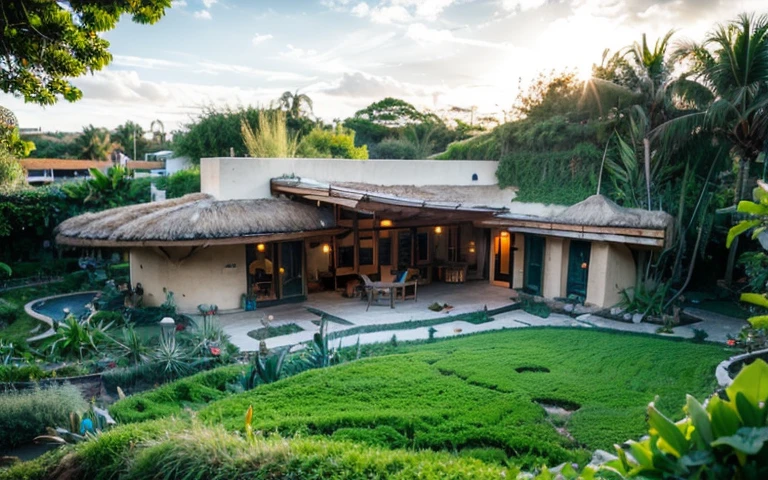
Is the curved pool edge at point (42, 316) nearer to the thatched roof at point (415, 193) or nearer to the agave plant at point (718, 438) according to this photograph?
the thatched roof at point (415, 193)

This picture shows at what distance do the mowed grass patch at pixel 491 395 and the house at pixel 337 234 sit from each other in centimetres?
377

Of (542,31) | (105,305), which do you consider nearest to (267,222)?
(105,305)

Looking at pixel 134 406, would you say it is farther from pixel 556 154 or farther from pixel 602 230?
pixel 556 154

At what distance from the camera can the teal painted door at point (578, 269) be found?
14086 millimetres

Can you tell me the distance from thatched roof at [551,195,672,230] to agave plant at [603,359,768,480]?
446 inches

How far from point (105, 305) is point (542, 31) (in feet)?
50.8

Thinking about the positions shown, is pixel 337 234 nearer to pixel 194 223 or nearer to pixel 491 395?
pixel 194 223

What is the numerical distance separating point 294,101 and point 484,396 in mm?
23597

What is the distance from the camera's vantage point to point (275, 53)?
1905cm

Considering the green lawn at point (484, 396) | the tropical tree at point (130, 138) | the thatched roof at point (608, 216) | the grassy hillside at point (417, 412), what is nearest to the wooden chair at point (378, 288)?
the grassy hillside at point (417, 412)

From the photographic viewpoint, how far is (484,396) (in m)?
7.30

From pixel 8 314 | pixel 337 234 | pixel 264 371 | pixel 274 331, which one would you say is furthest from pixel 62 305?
pixel 264 371

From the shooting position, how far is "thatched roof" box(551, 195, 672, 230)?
12.5m

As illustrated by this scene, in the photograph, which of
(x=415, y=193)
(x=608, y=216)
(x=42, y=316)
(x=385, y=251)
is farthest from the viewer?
(x=385, y=251)
